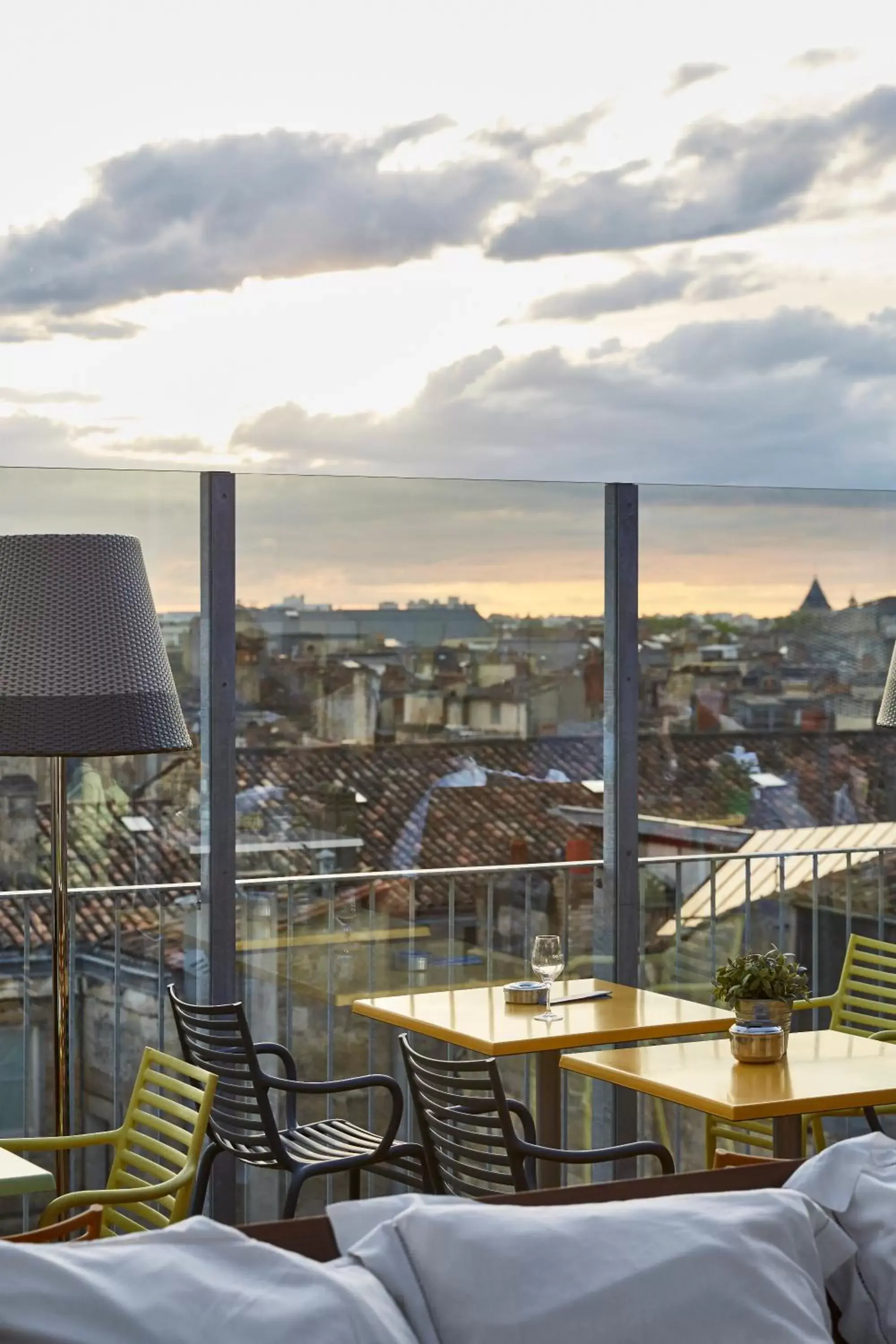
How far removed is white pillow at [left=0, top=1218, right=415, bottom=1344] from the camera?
1.79m

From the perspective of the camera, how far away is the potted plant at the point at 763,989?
12.6 feet

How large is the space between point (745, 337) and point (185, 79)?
1.73m

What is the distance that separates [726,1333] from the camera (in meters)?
1.98

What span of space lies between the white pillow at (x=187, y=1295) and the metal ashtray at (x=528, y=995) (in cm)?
235

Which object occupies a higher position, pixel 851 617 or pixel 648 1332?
pixel 851 617

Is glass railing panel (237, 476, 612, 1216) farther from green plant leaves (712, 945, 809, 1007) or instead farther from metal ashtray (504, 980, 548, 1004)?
green plant leaves (712, 945, 809, 1007)

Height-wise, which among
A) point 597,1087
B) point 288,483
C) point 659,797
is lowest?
point 597,1087

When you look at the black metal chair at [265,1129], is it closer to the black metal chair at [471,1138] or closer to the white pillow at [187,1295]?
the black metal chair at [471,1138]

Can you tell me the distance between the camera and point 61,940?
12.4 feet

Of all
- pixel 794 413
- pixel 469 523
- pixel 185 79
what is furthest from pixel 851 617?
pixel 185 79

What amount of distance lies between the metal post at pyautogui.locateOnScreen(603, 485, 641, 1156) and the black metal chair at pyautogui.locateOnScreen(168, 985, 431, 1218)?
0.99 meters

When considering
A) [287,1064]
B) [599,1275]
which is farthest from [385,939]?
[599,1275]

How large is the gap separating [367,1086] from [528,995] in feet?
1.82

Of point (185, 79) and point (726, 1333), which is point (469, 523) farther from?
point (726, 1333)
